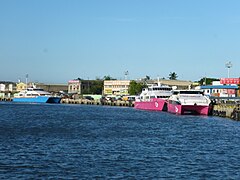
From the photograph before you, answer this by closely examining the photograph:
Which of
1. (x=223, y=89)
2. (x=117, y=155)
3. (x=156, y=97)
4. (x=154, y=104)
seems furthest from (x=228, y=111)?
(x=223, y=89)

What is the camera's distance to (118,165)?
109 ft

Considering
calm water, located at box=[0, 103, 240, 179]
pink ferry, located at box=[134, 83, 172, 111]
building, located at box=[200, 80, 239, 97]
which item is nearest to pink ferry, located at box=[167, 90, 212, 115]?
pink ferry, located at box=[134, 83, 172, 111]

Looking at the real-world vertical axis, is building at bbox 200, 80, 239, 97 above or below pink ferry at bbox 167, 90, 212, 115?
above

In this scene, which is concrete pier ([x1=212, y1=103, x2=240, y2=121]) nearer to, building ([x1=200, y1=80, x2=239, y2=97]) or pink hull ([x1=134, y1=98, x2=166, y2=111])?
pink hull ([x1=134, y1=98, x2=166, y2=111])

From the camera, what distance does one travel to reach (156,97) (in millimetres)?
124938

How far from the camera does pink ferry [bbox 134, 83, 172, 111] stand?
120688 mm

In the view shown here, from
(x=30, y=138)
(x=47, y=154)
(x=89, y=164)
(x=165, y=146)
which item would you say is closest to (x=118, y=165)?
(x=89, y=164)

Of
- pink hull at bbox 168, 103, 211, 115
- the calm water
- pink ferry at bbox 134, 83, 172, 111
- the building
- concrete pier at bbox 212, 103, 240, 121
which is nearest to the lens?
the calm water

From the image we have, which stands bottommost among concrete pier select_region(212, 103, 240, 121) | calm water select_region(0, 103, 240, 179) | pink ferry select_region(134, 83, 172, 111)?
calm water select_region(0, 103, 240, 179)

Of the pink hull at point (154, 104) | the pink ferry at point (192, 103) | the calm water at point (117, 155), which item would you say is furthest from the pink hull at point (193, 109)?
the calm water at point (117, 155)

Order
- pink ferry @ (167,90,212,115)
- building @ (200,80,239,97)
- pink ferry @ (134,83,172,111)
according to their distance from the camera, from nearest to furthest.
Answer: pink ferry @ (167,90,212,115)
pink ferry @ (134,83,172,111)
building @ (200,80,239,97)

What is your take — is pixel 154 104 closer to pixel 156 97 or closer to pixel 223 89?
pixel 156 97

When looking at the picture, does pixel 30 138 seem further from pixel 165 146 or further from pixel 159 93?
pixel 159 93

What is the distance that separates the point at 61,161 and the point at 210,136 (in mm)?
23054
